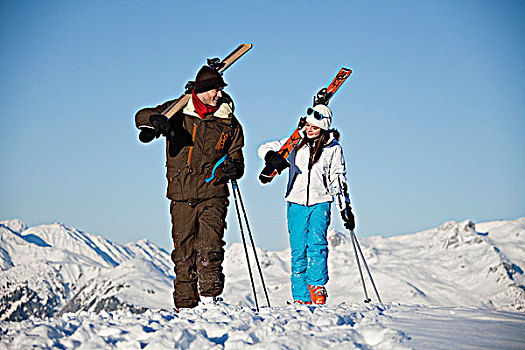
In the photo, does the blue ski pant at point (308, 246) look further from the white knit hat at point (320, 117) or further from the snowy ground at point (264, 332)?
the snowy ground at point (264, 332)

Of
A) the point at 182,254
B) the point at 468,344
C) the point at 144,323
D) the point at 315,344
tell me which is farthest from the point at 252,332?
the point at 182,254

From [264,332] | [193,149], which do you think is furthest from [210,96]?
[264,332]

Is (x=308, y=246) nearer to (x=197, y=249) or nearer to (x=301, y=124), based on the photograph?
(x=197, y=249)

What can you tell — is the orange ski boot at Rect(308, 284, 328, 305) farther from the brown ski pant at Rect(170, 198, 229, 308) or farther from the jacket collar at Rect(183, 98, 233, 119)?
the jacket collar at Rect(183, 98, 233, 119)

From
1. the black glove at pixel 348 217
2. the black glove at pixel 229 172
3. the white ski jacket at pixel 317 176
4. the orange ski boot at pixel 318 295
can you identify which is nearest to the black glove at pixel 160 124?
the black glove at pixel 229 172

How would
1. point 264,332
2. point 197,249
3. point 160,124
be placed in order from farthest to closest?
point 197,249
point 160,124
point 264,332

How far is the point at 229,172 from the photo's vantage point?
294 inches

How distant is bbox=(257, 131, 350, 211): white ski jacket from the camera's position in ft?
27.5

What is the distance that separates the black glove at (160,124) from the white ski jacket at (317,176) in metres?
1.77

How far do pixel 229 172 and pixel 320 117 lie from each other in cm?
192

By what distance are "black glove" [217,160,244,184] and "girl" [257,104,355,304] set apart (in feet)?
2.62

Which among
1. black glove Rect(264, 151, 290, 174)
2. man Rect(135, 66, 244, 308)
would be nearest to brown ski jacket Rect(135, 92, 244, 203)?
man Rect(135, 66, 244, 308)

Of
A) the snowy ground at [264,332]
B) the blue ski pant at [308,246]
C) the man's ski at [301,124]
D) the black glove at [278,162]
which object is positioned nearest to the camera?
the snowy ground at [264,332]

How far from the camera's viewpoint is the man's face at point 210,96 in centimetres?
758
